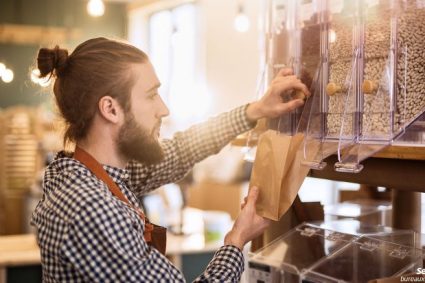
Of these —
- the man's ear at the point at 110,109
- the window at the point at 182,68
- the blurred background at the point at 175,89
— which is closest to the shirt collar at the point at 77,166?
the man's ear at the point at 110,109

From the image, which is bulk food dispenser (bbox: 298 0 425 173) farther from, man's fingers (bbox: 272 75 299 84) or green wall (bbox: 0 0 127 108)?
green wall (bbox: 0 0 127 108)

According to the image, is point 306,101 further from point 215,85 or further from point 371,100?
point 215,85

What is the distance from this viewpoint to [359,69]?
47.3 inches

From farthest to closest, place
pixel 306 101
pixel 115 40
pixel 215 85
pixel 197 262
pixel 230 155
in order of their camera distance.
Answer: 1. pixel 215 85
2. pixel 230 155
3. pixel 197 262
4. pixel 115 40
5. pixel 306 101

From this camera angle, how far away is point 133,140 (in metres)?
1.39

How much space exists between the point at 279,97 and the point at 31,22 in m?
6.59

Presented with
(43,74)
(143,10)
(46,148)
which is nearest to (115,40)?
(43,74)

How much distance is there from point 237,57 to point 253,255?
4.31 m

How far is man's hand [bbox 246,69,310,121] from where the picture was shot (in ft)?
4.49

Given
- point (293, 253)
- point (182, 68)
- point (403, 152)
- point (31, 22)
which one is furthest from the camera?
point (31, 22)

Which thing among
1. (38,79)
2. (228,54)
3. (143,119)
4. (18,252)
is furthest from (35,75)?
(228,54)

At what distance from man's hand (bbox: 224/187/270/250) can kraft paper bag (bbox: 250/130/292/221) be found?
1 centimetres

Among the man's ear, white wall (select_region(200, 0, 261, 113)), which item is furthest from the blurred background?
the man's ear

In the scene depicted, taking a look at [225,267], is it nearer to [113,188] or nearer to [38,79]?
[113,188]
